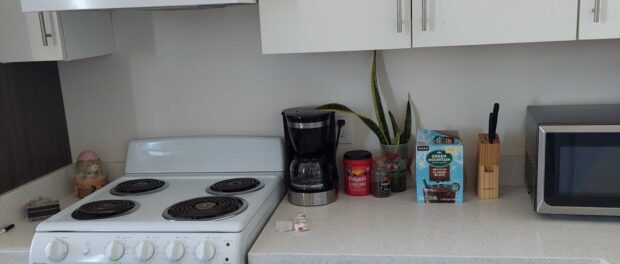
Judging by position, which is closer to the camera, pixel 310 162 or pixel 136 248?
pixel 136 248

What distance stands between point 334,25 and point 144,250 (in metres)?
0.85

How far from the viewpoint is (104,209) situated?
5.85 feet

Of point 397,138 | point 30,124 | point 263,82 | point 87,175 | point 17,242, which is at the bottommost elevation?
point 17,242

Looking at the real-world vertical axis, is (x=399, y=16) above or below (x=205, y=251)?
above

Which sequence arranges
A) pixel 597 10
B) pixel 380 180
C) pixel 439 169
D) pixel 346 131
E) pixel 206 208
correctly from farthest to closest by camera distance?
pixel 346 131 < pixel 380 180 < pixel 439 169 < pixel 206 208 < pixel 597 10

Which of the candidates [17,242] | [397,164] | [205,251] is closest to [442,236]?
[397,164]

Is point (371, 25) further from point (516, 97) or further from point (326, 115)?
point (516, 97)

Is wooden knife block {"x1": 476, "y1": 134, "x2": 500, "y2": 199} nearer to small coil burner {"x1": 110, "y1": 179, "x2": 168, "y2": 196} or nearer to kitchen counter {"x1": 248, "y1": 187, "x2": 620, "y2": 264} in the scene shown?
kitchen counter {"x1": 248, "y1": 187, "x2": 620, "y2": 264}

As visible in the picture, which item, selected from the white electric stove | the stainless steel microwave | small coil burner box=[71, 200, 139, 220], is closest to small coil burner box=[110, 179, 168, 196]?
the white electric stove

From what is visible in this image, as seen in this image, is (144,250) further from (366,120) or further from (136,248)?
(366,120)

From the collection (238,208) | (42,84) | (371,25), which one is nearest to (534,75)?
(371,25)

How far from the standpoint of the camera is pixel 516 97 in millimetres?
2004

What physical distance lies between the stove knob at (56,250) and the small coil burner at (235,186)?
51cm

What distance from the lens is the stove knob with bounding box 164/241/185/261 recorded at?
157 centimetres
